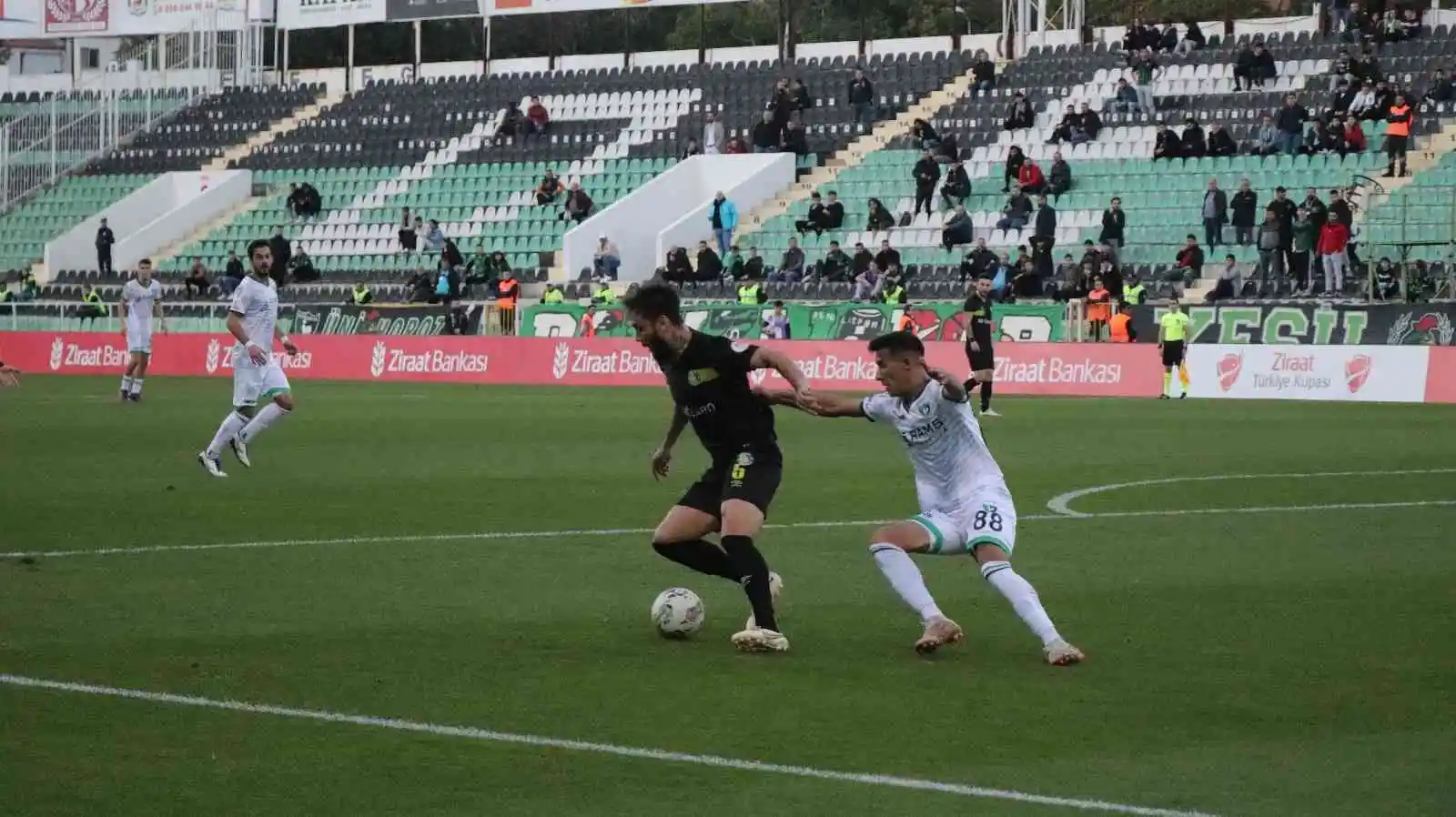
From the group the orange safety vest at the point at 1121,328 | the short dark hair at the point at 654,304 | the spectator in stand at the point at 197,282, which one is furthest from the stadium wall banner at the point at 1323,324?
the short dark hair at the point at 654,304

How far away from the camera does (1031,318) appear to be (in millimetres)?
39406

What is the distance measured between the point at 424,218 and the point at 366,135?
589 cm

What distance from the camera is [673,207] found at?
51875 millimetres

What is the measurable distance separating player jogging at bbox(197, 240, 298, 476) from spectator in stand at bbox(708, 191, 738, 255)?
27.3m

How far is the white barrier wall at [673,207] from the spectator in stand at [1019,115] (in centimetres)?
550

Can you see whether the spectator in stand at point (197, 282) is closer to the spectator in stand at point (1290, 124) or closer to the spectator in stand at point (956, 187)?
the spectator in stand at point (956, 187)

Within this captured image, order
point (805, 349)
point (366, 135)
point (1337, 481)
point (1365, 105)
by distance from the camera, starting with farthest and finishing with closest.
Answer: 1. point (366, 135)
2. point (1365, 105)
3. point (805, 349)
4. point (1337, 481)

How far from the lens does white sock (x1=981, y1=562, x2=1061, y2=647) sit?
9.70m

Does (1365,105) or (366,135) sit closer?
(1365,105)

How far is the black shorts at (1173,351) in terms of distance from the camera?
3456cm

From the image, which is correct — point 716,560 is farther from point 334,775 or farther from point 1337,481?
point 1337,481

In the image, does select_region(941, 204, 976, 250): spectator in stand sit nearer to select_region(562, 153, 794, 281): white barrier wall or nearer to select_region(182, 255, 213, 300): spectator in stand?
select_region(562, 153, 794, 281): white barrier wall

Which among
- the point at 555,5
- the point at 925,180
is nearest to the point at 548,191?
the point at 555,5

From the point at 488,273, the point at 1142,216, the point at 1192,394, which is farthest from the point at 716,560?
the point at 488,273
